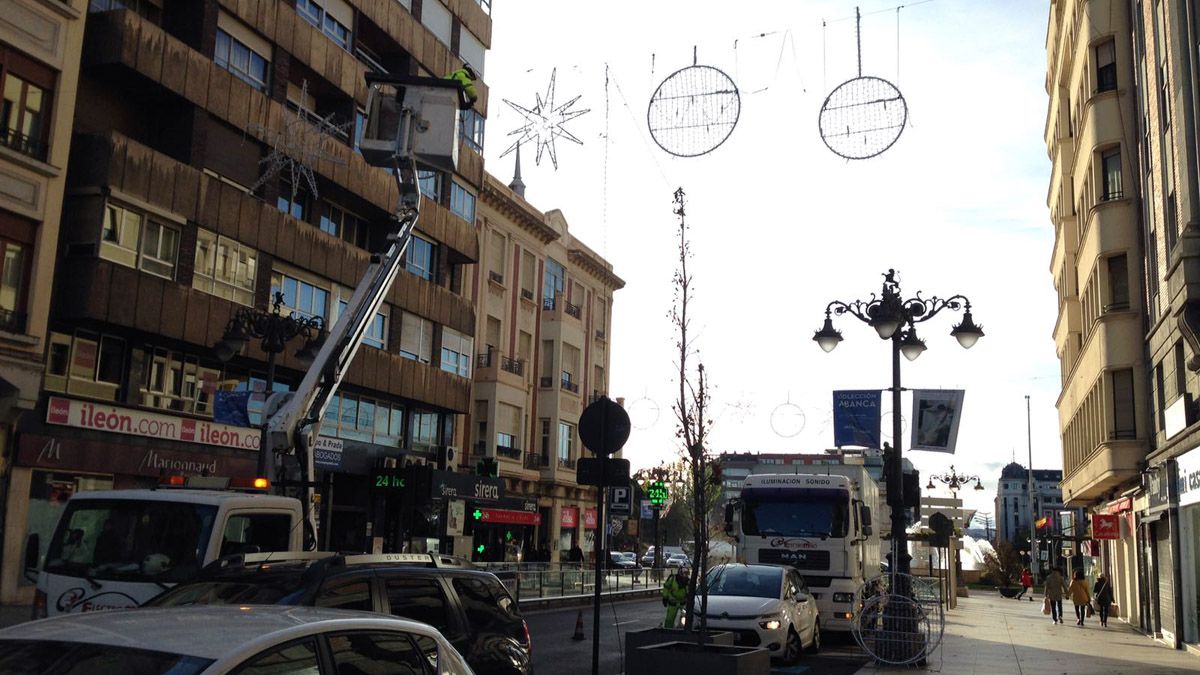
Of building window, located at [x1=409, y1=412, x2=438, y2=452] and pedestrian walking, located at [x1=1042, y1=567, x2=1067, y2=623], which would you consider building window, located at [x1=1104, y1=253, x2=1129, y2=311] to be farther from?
building window, located at [x1=409, y1=412, x2=438, y2=452]

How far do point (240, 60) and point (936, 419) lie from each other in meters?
20.4

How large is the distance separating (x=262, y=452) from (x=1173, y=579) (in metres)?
19.3

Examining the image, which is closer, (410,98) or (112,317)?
(410,98)

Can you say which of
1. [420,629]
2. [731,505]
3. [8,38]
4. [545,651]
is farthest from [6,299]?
[420,629]

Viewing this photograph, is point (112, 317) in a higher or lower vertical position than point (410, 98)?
lower

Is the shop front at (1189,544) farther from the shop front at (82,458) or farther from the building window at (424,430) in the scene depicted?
the building window at (424,430)

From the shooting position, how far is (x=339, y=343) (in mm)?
15039

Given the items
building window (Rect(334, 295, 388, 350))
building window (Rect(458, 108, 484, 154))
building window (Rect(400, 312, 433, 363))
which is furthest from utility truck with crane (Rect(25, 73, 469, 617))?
building window (Rect(458, 108, 484, 154))

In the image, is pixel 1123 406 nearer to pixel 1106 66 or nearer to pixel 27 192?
pixel 1106 66

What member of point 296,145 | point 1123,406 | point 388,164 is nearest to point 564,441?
point 296,145

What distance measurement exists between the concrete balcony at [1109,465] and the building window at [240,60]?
24620 mm

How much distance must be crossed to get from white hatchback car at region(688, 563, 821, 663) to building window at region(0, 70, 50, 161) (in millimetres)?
16424

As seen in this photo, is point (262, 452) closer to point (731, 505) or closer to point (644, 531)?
point (731, 505)

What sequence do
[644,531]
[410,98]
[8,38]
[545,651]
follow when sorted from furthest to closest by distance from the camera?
1. [644,531]
2. [8,38]
3. [545,651]
4. [410,98]
